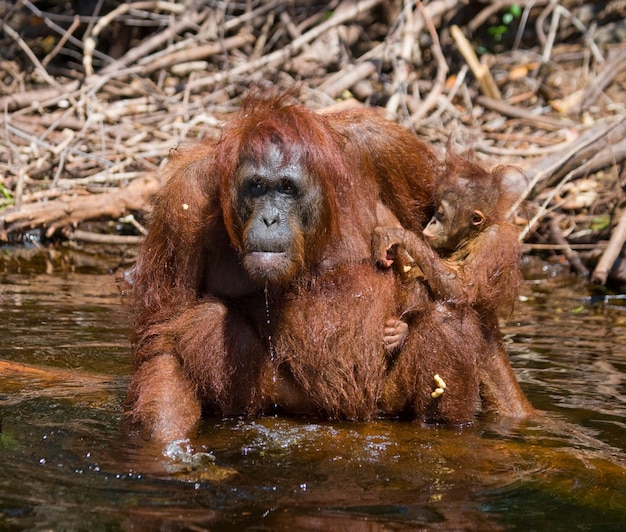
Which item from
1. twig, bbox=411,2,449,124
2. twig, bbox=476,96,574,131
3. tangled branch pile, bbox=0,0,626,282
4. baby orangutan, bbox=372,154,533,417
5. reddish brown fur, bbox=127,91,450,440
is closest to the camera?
reddish brown fur, bbox=127,91,450,440

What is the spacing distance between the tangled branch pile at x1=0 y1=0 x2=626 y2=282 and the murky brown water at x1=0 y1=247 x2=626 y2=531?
326 centimetres

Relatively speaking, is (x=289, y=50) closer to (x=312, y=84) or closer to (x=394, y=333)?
(x=312, y=84)

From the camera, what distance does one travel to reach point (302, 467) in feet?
12.8

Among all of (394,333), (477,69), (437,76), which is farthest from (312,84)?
(394,333)

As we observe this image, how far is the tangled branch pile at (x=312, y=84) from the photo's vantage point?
8.77 metres

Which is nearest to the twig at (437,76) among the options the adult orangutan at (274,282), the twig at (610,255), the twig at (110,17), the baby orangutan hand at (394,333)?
the twig at (110,17)

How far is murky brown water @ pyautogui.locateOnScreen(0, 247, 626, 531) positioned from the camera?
342cm

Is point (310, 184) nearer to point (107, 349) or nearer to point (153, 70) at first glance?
point (107, 349)

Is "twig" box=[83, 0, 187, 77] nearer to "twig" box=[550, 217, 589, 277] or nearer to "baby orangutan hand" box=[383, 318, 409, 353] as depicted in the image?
"twig" box=[550, 217, 589, 277]

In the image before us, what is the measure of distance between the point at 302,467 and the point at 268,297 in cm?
101

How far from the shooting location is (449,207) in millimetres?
4879

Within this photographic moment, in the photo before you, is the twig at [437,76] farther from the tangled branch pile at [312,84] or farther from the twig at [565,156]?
the twig at [565,156]

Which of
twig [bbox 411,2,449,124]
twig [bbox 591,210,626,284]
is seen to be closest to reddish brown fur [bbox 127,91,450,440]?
twig [bbox 591,210,626,284]

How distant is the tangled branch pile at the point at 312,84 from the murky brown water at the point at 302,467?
10.7 ft
